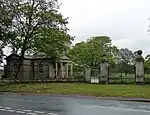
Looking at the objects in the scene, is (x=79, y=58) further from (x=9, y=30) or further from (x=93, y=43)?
(x=9, y=30)

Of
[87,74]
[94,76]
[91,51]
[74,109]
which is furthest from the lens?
[91,51]

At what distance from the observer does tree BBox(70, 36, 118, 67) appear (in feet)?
267

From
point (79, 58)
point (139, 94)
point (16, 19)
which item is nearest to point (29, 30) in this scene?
point (16, 19)

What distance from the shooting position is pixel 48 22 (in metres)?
43.6

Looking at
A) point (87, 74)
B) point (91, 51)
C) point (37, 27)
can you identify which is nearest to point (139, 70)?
point (87, 74)

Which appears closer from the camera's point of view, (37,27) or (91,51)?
(37,27)

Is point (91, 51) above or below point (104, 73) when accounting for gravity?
above

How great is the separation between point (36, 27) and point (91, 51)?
40854 millimetres

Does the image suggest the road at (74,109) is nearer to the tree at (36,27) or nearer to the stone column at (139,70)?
the stone column at (139,70)

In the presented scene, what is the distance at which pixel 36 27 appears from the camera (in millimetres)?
43656

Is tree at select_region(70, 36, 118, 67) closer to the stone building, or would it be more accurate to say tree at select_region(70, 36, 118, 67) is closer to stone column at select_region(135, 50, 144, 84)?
the stone building

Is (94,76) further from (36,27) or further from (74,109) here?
(74,109)

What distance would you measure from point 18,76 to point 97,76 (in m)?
13.4

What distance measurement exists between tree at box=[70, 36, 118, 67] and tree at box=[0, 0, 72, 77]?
31.1 metres
